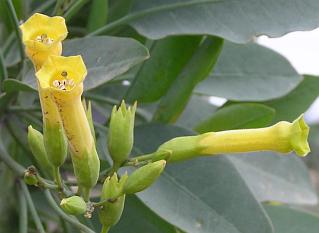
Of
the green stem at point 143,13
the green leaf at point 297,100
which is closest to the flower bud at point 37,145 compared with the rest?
the green stem at point 143,13

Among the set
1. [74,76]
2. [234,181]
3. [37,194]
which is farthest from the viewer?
[37,194]

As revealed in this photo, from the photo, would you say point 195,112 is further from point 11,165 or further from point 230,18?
point 11,165

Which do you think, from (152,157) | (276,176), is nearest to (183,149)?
(152,157)

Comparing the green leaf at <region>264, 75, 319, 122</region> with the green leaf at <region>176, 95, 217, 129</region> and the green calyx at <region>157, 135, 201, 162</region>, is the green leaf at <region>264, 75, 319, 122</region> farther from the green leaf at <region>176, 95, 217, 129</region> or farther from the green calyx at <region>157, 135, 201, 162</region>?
the green calyx at <region>157, 135, 201, 162</region>

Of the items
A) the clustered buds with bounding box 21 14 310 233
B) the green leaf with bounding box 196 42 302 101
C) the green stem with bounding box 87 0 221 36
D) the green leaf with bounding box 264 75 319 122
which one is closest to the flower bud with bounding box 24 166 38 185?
the clustered buds with bounding box 21 14 310 233

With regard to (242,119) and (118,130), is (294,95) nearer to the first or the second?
(242,119)

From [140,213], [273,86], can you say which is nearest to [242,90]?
[273,86]
